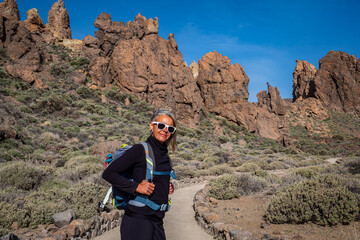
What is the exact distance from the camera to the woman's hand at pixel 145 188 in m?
1.88

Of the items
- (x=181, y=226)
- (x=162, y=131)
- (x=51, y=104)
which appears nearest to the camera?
(x=162, y=131)

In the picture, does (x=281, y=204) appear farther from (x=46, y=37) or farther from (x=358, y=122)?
(x=358, y=122)

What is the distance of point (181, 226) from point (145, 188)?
17.4 feet

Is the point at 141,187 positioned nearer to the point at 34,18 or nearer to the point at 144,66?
the point at 144,66

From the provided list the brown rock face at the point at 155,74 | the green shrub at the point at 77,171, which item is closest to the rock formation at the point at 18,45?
the brown rock face at the point at 155,74

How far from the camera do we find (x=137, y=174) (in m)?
2.02

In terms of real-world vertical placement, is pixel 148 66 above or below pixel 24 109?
above

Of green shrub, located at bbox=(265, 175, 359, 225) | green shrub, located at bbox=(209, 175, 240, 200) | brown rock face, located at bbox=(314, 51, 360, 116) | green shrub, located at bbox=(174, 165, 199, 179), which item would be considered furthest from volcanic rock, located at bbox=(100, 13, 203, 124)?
brown rock face, located at bbox=(314, 51, 360, 116)

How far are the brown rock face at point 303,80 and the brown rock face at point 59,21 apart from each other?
7777 cm

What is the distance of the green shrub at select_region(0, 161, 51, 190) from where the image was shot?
23.3 feet

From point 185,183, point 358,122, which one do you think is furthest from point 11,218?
point 358,122

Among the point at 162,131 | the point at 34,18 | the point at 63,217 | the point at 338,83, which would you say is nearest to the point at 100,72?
the point at 34,18

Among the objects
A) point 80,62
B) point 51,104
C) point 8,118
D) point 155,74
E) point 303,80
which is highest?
point 303,80

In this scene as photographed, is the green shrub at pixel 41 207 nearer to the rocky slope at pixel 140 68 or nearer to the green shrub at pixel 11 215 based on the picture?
the green shrub at pixel 11 215
